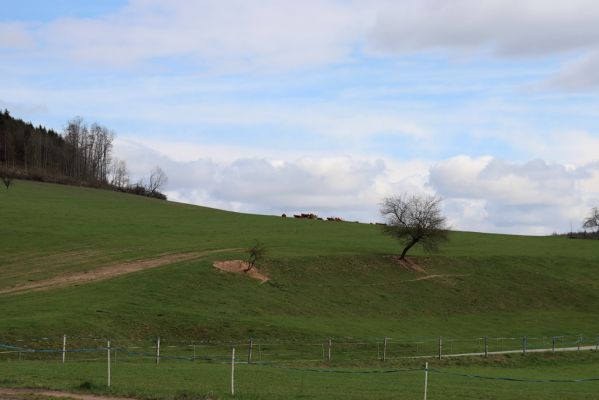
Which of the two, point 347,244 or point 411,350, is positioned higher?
point 347,244

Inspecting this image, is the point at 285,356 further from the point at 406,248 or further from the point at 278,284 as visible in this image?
the point at 406,248

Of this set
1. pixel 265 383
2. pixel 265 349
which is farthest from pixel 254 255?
pixel 265 383

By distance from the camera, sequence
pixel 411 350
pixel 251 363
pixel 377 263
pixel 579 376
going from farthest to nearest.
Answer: pixel 377 263 → pixel 411 350 → pixel 579 376 → pixel 251 363

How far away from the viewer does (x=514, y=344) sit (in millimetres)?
63812

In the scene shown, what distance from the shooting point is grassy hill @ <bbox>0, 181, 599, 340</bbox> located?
5859cm

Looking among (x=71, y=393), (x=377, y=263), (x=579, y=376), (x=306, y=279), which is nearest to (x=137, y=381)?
(x=71, y=393)

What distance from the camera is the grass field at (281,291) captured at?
47.4 metres

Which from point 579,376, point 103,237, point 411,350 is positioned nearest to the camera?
point 579,376

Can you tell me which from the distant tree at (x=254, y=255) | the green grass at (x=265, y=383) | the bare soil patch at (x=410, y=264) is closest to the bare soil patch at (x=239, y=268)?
the distant tree at (x=254, y=255)

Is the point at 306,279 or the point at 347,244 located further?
the point at 347,244

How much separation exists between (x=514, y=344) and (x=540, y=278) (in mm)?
32242

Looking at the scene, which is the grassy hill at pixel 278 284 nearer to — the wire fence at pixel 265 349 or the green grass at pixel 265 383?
the wire fence at pixel 265 349

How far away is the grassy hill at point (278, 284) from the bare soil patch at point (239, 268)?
41.4 inches

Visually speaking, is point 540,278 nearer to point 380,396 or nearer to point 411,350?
point 411,350
